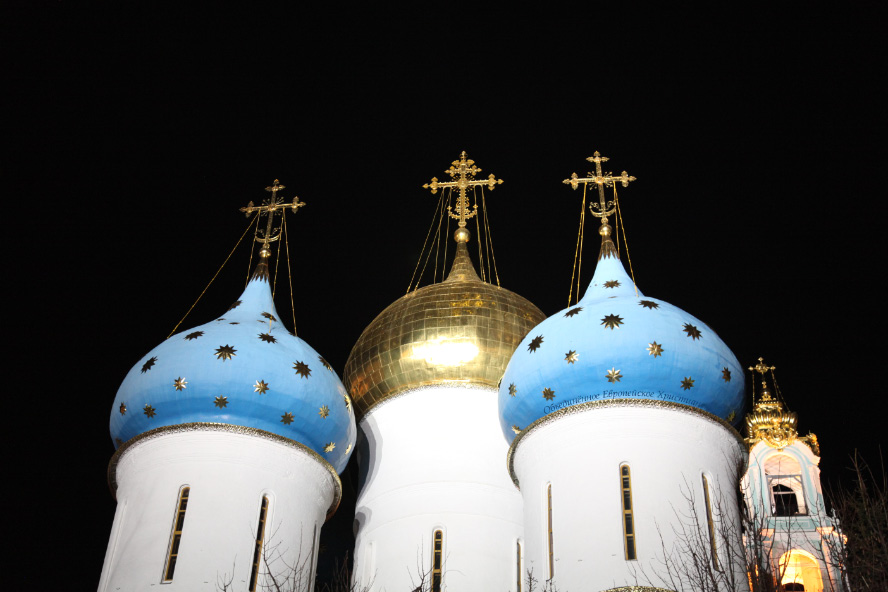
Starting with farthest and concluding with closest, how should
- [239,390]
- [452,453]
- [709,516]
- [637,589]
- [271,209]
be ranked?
[271,209], [452,453], [239,390], [709,516], [637,589]

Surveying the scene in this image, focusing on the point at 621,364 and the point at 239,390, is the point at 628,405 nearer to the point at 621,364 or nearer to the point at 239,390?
the point at 621,364

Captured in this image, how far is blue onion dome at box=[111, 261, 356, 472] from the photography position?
52.7 feet

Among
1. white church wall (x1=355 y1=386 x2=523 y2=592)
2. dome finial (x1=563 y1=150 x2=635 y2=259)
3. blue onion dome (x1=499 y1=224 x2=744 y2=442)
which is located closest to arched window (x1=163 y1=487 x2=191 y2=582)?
white church wall (x1=355 y1=386 x2=523 y2=592)

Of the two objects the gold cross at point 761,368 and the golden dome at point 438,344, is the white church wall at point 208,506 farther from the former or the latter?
the gold cross at point 761,368

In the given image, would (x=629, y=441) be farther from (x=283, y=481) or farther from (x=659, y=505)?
(x=283, y=481)

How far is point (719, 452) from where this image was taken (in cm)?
1530

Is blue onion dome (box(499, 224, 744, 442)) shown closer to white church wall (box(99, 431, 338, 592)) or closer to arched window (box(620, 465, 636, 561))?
arched window (box(620, 465, 636, 561))

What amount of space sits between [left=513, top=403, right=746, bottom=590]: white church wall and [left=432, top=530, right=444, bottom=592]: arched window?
1.80 m

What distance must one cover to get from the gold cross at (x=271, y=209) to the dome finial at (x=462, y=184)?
9.74 ft

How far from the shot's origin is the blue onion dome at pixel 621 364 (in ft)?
50.3

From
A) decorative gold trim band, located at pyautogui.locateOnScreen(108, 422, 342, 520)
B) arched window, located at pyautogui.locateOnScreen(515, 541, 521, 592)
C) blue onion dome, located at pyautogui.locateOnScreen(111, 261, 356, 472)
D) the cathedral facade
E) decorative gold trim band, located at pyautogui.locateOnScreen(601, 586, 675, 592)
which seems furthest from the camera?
arched window, located at pyautogui.locateOnScreen(515, 541, 521, 592)

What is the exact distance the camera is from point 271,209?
68.6ft

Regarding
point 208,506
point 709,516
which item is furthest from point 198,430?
point 709,516

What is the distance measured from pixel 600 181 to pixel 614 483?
266 inches
